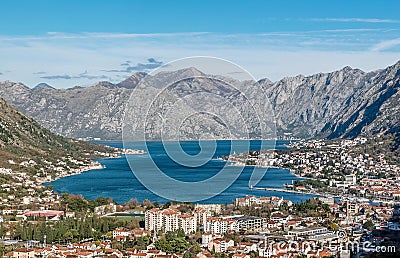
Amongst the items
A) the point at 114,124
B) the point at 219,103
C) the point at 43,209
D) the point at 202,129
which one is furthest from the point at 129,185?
the point at 114,124

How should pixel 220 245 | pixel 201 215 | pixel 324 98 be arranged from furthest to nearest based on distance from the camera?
1. pixel 324 98
2. pixel 201 215
3. pixel 220 245

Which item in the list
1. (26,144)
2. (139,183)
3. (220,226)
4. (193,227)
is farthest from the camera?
(26,144)

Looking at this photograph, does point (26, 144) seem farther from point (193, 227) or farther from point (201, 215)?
point (193, 227)

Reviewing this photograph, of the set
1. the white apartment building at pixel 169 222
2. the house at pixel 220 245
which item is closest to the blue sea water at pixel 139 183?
the white apartment building at pixel 169 222

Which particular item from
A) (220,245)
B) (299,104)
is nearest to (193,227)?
(220,245)

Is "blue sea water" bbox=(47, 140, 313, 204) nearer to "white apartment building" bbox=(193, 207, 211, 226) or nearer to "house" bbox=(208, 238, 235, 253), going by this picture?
"white apartment building" bbox=(193, 207, 211, 226)

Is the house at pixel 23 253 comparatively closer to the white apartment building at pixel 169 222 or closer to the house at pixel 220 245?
the house at pixel 220 245
